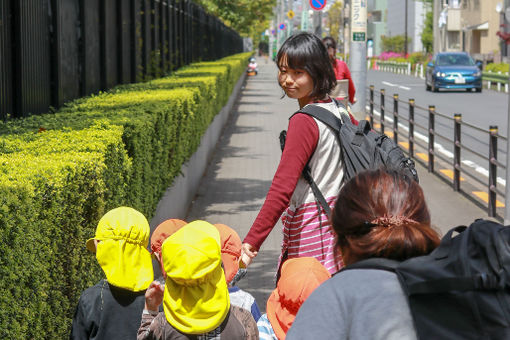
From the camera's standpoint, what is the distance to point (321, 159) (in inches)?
155

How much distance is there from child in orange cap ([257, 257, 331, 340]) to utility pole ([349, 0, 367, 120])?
15.2 metres

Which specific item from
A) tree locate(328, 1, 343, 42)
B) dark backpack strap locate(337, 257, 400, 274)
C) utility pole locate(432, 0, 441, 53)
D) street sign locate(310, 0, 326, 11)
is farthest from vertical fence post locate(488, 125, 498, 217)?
tree locate(328, 1, 343, 42)

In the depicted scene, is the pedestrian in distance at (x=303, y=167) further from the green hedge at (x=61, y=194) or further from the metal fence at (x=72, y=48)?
the metal fence at (x=72, y=48)

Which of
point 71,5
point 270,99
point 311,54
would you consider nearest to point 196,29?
point 270,99

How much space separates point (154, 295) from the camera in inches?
135

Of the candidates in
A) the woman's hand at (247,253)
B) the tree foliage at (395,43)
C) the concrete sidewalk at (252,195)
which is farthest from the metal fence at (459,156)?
the tree foliage at (395,43)

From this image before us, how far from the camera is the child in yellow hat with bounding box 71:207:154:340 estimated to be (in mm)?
3564

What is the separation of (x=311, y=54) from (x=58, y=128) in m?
2.49

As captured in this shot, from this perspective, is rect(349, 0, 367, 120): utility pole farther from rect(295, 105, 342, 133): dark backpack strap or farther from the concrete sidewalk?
rect(295, 105, 342, 133): dark backpack strap

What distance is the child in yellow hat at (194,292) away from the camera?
3021 millimetres

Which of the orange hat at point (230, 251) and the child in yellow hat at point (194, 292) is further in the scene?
the orange hat at point (230, 251)

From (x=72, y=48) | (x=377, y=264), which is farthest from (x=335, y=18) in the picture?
(x=377, y=264)

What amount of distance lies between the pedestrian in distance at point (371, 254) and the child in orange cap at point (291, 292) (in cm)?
78

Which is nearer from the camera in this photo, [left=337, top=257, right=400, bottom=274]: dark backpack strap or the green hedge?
[left=337, top=257, right=400, bottom=274]: dark backpack strap
